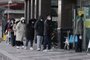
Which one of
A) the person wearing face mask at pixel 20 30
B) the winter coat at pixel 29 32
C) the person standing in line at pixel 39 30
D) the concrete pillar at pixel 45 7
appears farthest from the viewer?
the concrete pillar at pixel 45 7

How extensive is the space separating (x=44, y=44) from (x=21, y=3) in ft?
92.4

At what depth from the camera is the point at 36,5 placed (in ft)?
96.5

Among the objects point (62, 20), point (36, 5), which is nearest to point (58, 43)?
point (62, 20)

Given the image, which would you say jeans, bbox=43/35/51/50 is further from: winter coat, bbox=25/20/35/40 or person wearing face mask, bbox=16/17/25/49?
person wearing face mask, bbox=16/17/25/49

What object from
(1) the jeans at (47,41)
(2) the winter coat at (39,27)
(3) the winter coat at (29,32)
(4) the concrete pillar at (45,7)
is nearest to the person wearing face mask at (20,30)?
(3) the winter coat at (29,32)

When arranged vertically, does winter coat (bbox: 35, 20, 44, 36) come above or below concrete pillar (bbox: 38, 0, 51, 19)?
below

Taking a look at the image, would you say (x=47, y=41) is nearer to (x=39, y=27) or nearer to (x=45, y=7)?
(x=39, y=27)

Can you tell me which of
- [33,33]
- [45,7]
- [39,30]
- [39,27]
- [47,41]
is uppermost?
[45,7]

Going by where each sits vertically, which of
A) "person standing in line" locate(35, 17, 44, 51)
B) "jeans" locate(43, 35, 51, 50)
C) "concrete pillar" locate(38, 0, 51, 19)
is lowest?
"jeans" locate(43, 35, 51, 50)

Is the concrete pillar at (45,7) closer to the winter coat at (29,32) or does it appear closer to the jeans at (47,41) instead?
the winter coat at (29,32)

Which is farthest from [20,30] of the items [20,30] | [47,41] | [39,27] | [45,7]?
[45,7]

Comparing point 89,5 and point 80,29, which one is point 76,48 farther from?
point 89,5

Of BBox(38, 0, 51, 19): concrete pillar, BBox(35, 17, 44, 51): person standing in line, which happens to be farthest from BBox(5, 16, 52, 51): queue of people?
BBox(38, 0, 51, 19): concrete pillar

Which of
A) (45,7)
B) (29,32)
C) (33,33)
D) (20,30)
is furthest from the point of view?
(45,7)
